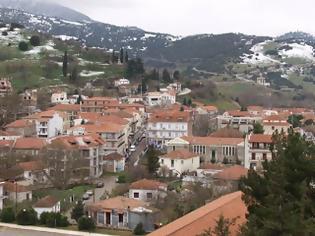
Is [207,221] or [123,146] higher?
[207,221]

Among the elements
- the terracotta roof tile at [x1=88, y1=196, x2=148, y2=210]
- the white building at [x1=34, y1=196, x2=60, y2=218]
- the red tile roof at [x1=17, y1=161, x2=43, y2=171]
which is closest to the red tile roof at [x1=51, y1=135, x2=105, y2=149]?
the red tile roof at [x1=17, y1=161, x2=43, y2=171]

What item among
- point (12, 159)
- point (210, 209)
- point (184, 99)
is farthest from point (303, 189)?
point (184, 99)

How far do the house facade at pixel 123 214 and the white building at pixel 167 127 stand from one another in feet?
69.8

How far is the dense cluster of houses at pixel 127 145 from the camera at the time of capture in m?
27.2

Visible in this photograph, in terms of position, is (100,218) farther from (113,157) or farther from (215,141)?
(215,141)

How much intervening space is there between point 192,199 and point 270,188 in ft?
42.2

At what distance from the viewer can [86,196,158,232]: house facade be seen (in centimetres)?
2502

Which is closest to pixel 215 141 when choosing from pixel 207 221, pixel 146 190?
pixel 146 190

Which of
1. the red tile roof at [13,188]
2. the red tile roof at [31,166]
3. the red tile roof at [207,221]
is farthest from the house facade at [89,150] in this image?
the red tile roof at [207,221]

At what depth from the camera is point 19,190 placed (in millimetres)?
29734

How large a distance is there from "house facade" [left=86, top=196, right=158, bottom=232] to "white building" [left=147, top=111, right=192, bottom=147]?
837 inches

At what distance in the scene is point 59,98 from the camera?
62.7 m

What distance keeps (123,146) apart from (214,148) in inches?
283

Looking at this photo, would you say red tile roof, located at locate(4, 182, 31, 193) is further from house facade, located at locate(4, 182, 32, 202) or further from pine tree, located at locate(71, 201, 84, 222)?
pine tree, located at locate(71, 201, 84, 222)
